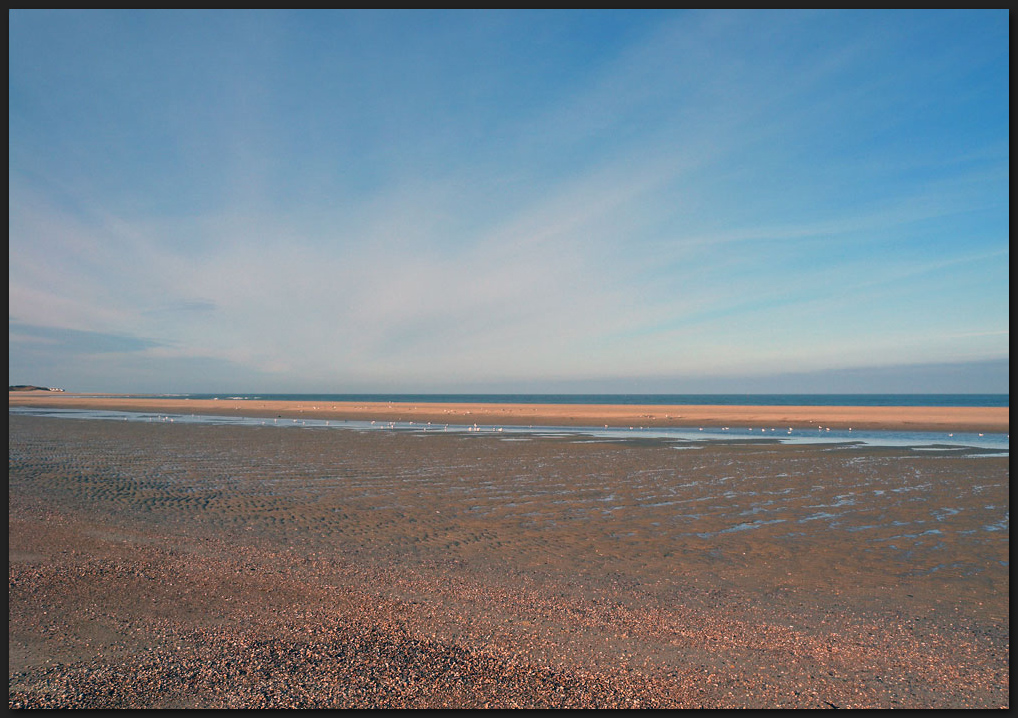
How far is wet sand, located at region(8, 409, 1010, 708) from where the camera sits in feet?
18.2

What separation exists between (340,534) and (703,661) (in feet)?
26.1

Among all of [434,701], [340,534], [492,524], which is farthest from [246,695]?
[492,524]

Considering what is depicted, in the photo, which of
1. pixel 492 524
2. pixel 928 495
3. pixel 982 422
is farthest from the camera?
pixel 982 422

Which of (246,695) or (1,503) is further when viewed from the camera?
(1,503)

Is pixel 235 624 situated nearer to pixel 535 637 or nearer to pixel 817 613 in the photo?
pixel 535 637

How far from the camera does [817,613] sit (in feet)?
24.8

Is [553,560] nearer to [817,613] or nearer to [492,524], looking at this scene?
[492,524]

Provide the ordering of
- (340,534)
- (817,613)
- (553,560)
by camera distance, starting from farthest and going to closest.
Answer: (340,534) → (553,560) → (817,613)

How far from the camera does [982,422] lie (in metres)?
43.8

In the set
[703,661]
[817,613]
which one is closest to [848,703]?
[703,661]

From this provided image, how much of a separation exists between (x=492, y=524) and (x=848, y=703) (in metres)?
8.26

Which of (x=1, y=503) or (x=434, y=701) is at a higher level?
(x=1, y=503)

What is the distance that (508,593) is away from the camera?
27.0 feet

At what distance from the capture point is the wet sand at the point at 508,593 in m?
5.54
